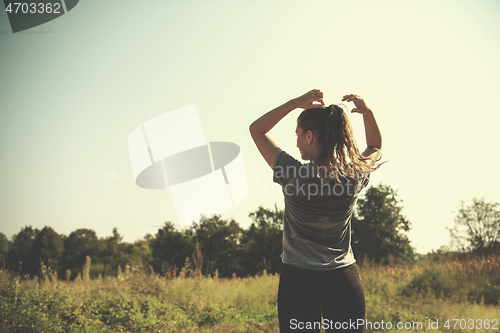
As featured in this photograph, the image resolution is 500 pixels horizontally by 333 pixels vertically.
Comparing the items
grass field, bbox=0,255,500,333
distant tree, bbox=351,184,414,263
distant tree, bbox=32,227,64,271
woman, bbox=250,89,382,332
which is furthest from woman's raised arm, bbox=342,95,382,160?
distant tree, bbox=351,184,414,263

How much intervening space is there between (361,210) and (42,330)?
24.5 meters

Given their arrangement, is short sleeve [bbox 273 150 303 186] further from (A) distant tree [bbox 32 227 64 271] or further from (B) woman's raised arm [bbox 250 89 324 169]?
(A) distant tree [bbox 32 227 64 271]

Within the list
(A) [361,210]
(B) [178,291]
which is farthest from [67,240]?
(A) [361,210]

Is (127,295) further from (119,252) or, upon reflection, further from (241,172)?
(119,252)

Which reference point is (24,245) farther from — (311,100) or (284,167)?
(311,100)

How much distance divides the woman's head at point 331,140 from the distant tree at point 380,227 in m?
24.1

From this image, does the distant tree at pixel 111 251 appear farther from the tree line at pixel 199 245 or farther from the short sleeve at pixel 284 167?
the short sleeve at pixel 284 167

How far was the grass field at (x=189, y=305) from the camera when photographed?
4867 millimetres

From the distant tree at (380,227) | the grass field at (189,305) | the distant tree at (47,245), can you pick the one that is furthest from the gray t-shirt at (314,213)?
the distant tree at (380,227)

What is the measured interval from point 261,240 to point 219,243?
2527mm

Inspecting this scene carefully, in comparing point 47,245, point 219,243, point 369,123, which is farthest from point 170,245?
point 369,123

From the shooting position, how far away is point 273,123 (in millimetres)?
1596

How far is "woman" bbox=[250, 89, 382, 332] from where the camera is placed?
145 cm

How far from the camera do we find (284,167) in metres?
1.52
